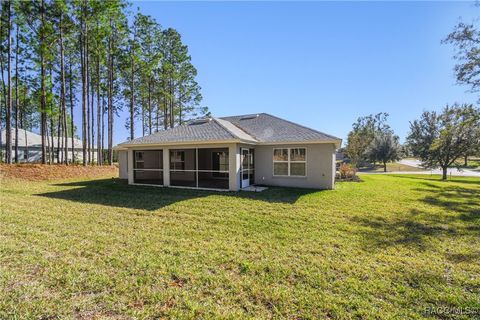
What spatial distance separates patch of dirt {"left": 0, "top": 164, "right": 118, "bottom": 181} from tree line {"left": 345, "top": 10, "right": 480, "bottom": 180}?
967 inches

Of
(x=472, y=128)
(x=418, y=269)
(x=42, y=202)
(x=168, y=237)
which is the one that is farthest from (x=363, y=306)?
(x=472, y=128)

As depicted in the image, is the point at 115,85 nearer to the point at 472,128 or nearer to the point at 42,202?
the point at 42,202

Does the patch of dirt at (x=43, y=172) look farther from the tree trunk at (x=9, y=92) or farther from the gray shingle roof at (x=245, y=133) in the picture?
the gray shingle roof at (x=245, y=133)

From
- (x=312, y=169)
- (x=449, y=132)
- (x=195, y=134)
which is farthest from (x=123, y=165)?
(x=449, y=132)

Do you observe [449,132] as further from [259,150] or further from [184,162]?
[184,162]

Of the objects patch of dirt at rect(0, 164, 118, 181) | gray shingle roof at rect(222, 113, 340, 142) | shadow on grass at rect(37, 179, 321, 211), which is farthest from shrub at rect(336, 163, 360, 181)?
patch of dirt at rect(0, 164, 118, 181)

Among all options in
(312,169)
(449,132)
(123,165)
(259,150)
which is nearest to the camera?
(312,169)

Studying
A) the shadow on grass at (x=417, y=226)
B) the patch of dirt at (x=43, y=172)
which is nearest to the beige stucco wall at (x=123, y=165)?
the patch of dirt at (x=43, y=172)

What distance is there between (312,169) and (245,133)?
174 inches

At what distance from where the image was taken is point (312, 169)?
38.8 feet

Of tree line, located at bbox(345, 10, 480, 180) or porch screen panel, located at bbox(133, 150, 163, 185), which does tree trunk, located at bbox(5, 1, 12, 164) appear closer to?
porch screen panel, located at bbox(133, 150, 163, 185)

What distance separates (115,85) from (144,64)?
4345 millimetres

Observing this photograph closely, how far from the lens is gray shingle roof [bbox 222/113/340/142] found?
11.8m

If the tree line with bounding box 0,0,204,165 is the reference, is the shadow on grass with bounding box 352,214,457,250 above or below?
below
